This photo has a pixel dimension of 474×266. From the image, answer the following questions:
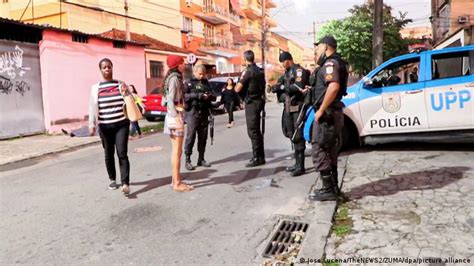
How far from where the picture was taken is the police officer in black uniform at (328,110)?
4.50 m

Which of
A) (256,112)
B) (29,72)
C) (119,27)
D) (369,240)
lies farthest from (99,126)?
(119,27)

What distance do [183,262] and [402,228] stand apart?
202cm

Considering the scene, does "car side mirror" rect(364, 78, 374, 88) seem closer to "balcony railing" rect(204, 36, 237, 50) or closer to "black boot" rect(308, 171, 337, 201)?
"black boot" rect(308, 171, 337, 201)

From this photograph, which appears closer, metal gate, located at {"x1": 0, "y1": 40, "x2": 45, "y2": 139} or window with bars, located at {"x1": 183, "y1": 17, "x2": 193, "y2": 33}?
metal gate, located at {"x1": 0, "y1": 40, "x2": 45, "y2": 139}

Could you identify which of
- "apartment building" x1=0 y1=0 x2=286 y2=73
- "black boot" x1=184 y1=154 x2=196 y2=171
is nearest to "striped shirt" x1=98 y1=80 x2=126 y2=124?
"black boot" x1=184 y1=154 x2=196 y2=171

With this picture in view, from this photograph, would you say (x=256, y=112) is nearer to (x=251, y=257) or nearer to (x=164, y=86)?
(x=164, y=86)

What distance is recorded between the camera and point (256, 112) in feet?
22.5

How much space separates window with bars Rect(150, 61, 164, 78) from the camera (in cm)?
2579

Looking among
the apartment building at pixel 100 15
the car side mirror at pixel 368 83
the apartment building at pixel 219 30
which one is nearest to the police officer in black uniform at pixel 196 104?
the car side mirror at pixel 368 83

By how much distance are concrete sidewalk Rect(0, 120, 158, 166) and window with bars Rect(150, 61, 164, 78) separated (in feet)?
43.2

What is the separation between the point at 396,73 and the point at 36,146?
8.82 m

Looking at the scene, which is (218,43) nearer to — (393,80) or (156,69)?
(156,69)

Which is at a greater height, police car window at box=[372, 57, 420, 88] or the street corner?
police car window at box=[372, 57, 420, 88]

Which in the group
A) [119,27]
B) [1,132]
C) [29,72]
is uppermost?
[119,27]
